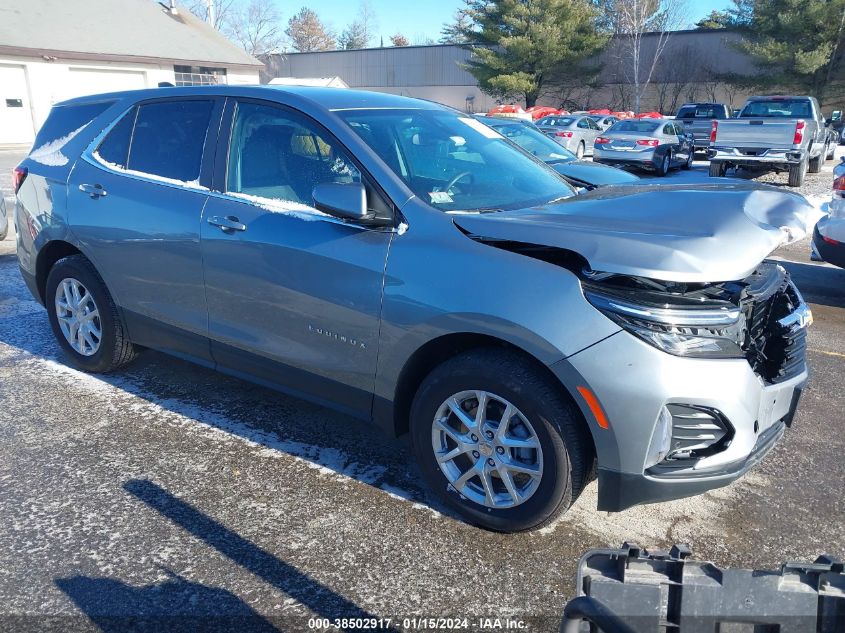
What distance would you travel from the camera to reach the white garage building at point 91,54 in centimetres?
2567

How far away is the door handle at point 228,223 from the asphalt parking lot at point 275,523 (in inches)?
45.5

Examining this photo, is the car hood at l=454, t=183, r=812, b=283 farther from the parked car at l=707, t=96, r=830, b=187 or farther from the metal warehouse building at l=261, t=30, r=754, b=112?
the metal warehouse building at l=261, t=30, r=754, b=112

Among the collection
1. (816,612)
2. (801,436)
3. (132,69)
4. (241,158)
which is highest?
(132,69)

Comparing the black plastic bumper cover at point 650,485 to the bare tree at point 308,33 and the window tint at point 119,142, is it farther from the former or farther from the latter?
the bare tree at point 308,33

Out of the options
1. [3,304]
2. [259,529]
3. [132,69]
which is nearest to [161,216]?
[259,529]

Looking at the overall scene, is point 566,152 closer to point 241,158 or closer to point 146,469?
point 241,158

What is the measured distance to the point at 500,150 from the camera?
157 inches

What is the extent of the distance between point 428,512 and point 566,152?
305 inches

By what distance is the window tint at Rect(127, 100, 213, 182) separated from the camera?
12.7 feet

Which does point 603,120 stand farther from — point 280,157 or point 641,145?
point 280,157

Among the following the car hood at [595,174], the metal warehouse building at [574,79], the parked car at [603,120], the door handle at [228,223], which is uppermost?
the metal warehouse building at [574,79]

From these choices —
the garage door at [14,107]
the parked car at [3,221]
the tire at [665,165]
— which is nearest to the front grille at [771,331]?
the parked car at [3,221]

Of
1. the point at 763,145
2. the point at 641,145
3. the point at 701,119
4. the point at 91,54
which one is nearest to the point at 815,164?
the point at 763,145

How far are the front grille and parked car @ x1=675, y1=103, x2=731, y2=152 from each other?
2101 cm
